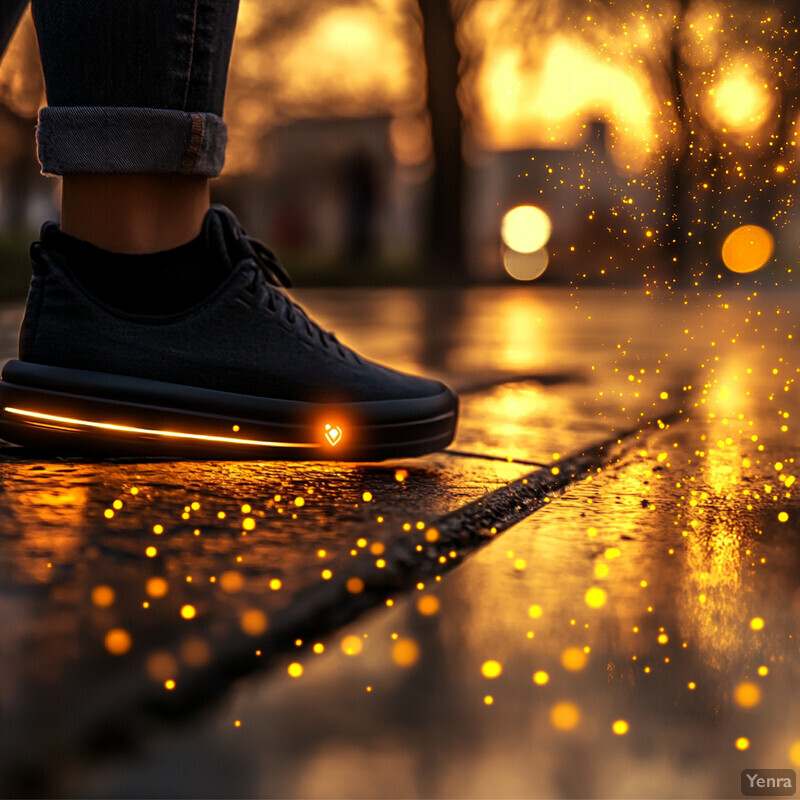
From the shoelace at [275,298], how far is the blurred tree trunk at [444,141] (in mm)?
10518

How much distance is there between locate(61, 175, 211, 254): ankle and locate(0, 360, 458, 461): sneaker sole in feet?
0.56

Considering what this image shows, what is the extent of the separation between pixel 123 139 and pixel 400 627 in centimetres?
78

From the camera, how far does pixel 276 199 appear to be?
36.1 m

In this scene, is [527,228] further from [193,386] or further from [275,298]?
[193,386]

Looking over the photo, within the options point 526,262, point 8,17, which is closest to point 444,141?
point 526,262

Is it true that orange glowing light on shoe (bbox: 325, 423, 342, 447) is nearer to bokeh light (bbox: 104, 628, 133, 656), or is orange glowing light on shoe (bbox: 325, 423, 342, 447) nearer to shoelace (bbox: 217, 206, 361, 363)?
shoelace (bbox: 217, 206, 361, 363)

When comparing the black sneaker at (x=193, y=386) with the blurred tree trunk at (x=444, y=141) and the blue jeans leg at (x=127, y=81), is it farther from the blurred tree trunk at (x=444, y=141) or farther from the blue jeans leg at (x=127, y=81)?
the blurred tree trunk at (x=444, y=141)

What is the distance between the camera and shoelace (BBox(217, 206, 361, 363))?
54.9 inches

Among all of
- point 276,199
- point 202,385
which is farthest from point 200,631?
point 276,199

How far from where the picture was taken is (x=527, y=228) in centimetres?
2845

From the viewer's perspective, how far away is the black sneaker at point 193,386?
4.27 feet

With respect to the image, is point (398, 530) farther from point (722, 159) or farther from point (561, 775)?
point (722, 159)

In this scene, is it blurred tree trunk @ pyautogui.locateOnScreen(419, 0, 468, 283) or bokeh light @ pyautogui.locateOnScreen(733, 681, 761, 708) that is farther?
blurred tree trunk @ pyautogui.locateOnScreen(419, 0, 468, 283)

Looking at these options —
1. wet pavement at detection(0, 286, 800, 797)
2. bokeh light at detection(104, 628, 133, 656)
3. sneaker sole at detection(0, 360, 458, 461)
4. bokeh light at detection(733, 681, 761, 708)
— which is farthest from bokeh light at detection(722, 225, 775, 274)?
bokeh light at detection(104, 628, 133, 656)
